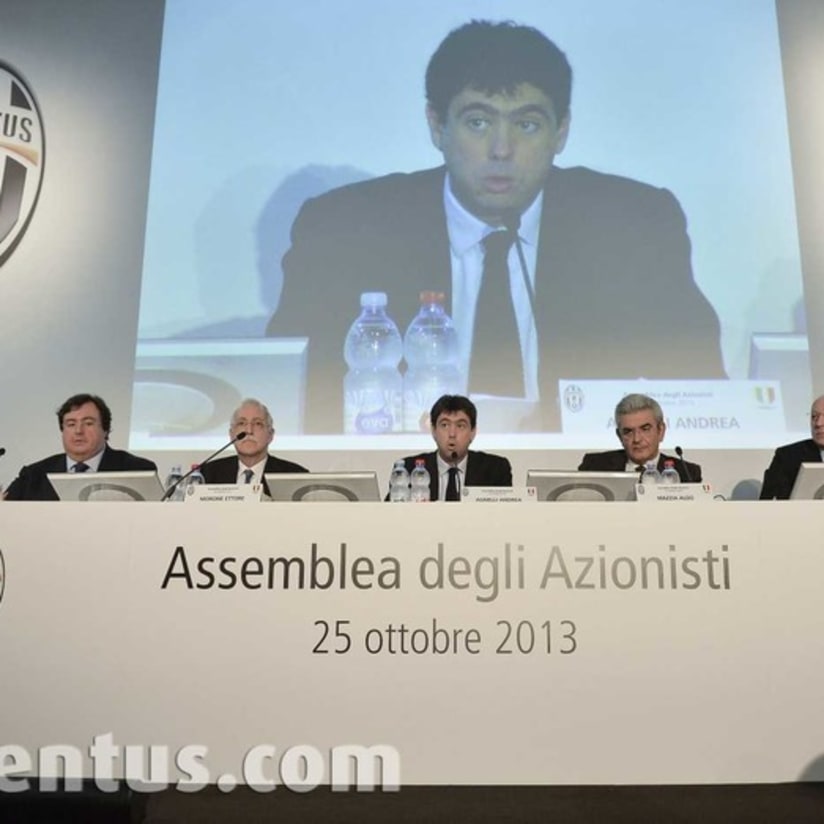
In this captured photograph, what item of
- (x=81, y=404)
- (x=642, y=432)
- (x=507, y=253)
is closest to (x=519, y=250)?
(x=507, y=253)

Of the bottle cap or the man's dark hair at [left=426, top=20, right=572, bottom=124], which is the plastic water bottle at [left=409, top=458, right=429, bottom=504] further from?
the man's dark hair at [left=426, top=20, right=572, bottom=124]

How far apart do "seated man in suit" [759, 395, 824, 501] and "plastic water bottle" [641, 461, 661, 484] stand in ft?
1.86

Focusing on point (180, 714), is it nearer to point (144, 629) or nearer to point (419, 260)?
point (144, 629)

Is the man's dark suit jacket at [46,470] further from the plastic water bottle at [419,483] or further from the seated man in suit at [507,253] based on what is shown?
the plastic water bottle at [419,483]

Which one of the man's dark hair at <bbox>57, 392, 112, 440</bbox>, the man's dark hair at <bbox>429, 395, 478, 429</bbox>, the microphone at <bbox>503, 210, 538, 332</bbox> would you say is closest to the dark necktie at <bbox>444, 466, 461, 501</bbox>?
the man's dark hair at <bbox>429, 395, 478, 429</bbox>

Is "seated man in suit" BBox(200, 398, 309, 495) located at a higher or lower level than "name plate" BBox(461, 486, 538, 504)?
higher

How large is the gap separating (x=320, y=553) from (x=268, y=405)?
197cm

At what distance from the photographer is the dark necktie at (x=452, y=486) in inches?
140

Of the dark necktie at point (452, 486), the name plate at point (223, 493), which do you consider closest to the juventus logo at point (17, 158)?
the dark necktie at point (452, 486)

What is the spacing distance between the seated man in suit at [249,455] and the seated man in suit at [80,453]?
250 mm

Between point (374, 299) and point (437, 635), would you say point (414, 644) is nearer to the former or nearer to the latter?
point (437, 635)

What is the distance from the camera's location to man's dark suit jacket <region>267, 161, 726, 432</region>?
4.20 m

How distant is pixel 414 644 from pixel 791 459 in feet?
7.07

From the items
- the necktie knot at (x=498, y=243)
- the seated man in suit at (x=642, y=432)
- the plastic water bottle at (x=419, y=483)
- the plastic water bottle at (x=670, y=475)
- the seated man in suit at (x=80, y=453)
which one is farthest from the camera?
the necktie knot at (x=498, y=243)
